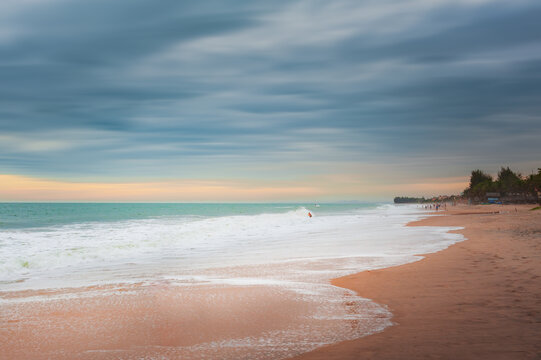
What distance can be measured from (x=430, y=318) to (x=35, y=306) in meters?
7.71

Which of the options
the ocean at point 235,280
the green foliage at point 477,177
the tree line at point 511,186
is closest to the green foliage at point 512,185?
the tree line at point 511,186

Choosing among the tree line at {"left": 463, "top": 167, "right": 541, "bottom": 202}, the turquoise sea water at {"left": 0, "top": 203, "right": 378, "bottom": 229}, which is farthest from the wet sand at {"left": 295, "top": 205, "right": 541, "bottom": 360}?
the tree line at {"left": 463, "top": 167, "right": 541, "bottom": 202}

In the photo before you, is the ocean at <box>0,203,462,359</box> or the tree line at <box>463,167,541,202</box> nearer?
Answer: the ocean at <box>0,203,462,359</box>

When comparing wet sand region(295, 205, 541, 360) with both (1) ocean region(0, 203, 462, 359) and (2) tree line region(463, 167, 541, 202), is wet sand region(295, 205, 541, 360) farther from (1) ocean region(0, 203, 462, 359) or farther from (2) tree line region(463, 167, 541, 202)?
(2) tree line region(463, 167, 541, 202)

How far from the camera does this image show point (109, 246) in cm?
1909

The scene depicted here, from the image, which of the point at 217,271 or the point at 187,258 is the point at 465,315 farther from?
the point at 187,258

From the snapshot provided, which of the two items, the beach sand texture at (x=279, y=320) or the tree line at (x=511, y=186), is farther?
the tree line at (x=511, y=186)

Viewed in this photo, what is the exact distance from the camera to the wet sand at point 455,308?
16.8ft

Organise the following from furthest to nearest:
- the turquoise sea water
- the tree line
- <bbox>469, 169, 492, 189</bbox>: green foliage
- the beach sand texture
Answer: <bbox>469, 169, 492, 189</bbox>: green foliage
the tree line
the turquoise sea water
the beach sand texture

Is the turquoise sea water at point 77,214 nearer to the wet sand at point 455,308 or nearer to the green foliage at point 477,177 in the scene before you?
the wet sand at point 455,308

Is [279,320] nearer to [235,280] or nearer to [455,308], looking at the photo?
[455,308]

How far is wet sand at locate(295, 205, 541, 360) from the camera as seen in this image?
5105 mm

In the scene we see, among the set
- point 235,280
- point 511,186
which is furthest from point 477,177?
point 235,280

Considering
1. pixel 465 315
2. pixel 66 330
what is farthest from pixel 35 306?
pixel 465 315
